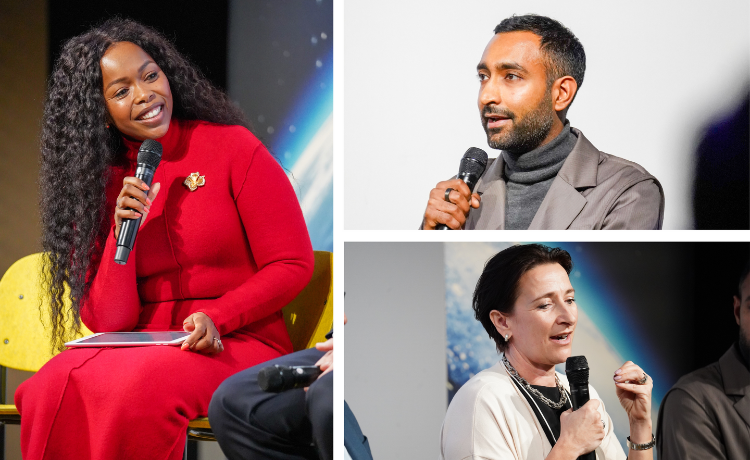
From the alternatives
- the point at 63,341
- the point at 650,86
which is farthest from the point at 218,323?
the point at 650,86

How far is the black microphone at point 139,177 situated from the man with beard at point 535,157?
700 millimetres

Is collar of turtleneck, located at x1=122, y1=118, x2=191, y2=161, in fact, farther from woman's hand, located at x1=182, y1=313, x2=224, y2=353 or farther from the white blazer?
the white blazer

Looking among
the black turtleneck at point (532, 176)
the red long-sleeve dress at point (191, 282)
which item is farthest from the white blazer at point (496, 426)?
the red long-sleeve dress at point (191, 282)

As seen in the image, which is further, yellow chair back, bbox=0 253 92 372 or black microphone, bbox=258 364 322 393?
yellow chair back, bbox=0 253 92 372

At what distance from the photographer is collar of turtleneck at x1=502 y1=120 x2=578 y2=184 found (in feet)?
5.00

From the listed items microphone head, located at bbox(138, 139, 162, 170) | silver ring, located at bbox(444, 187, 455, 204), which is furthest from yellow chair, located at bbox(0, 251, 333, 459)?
silver ring, located at bbox(444, 187, 455, 204)

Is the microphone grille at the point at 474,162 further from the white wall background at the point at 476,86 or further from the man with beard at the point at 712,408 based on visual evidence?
the man with beard at the point at 712,408

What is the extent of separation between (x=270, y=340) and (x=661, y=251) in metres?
0.98

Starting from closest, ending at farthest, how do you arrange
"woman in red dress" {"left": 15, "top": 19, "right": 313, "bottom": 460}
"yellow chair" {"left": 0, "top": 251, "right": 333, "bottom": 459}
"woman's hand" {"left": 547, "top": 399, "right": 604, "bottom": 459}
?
"woman's hand" {"left": 547, "top": 399, "right": 604, "bottom": 459} < "woman in red dress" {"left": 15, "top": 19, "right": 313, "bottom": 460} < "yellow chair" {"left": 0, "top": 251, "right": 333, "bottom": 459}

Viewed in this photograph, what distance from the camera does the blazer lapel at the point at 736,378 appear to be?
1.44 metres

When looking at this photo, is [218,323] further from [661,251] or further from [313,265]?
[661,251]

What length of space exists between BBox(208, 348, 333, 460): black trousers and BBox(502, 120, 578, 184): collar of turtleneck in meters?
0.68

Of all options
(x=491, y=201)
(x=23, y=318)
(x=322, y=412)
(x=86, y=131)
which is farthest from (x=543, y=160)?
(x=23, y=318)

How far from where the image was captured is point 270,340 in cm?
162
